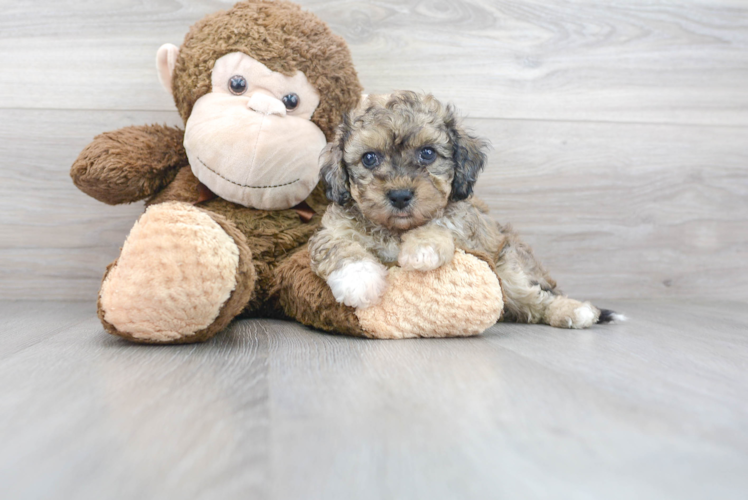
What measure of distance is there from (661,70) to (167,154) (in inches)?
84.0

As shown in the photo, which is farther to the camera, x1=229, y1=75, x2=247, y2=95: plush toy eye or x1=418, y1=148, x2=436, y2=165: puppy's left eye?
x1=229, y1=75, x2=247, y2=95: plush toy eye

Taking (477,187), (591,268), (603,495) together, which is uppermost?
(603,495)

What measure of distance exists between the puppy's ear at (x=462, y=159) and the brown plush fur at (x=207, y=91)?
Answer: 468 millimetres

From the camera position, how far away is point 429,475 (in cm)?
67

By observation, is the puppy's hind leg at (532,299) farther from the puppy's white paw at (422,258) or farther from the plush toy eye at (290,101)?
the plush toy eye at (290,101)

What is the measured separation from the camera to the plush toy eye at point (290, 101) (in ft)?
6.00

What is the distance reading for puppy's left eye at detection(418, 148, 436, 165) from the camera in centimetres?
154

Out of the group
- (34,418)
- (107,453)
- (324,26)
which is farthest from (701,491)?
(324,26)

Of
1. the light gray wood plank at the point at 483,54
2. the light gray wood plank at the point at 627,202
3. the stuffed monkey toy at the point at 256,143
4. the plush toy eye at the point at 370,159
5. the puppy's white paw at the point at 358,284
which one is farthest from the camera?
the light gray wood plank at the point at 627,202

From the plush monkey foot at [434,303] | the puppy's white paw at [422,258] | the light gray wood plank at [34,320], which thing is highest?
the puppy's white paw at [422,258]

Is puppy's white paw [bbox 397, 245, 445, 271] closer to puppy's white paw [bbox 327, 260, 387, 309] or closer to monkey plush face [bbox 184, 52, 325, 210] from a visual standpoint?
puppy's white paw [bbox 327, 260, 387, 309]

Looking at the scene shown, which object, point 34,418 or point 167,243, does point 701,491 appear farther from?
point 167,243

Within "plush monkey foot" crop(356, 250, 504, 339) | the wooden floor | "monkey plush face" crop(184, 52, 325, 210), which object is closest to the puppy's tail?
the wooden floor

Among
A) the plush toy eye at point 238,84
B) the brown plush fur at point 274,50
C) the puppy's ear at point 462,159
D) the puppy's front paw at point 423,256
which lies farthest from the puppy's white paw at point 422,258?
the plush toy eye at point 238,84
